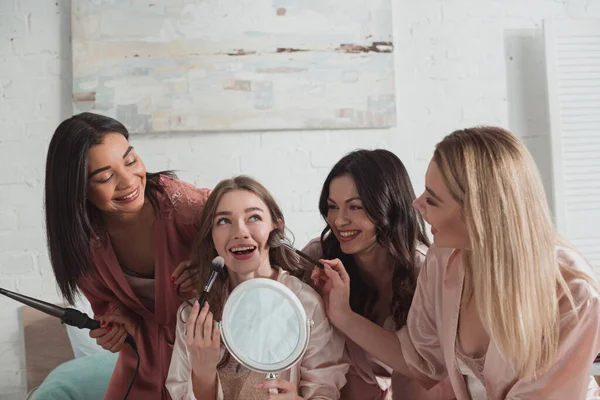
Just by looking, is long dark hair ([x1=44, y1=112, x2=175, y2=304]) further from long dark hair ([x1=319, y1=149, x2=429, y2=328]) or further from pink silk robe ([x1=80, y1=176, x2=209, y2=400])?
long dark hair ([x1=319, y1=149, x2=429, y2=328])

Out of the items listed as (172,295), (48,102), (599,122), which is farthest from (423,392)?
(48,102)

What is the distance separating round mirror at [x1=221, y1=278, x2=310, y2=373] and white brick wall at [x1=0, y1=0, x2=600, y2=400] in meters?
1.54

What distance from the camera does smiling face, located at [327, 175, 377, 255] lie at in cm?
176

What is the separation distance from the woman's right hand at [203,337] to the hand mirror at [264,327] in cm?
6

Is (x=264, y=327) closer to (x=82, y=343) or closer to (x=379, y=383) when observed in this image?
(x=379, y=383)

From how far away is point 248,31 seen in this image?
291 centimetres

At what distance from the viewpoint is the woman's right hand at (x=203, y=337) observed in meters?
1.46

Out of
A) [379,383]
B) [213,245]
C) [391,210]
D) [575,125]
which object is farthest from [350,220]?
[575,125]

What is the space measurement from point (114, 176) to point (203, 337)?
0.49m

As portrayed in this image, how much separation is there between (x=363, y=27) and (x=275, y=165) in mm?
773

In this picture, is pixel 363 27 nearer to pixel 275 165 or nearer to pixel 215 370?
pixel 275 165

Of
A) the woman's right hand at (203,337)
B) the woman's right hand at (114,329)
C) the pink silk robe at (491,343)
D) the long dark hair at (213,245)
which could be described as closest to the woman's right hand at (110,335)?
the woman's right hand at (114,329)

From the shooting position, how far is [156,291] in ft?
5.90

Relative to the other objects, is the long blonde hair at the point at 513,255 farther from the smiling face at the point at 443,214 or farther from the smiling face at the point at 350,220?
the smiling face at the point at 350,220
